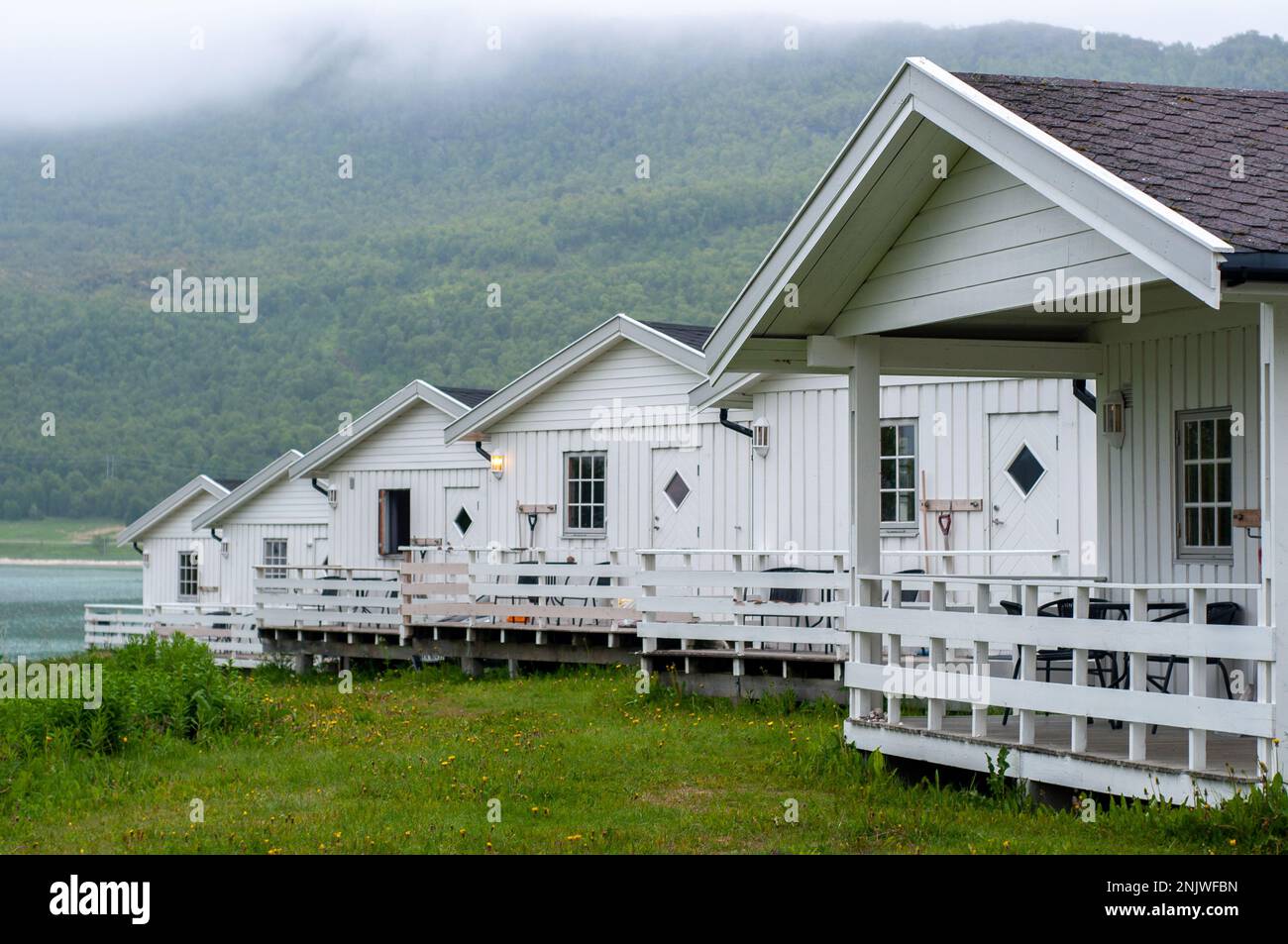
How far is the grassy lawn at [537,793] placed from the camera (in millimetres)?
8734

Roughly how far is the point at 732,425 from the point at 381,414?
891cm

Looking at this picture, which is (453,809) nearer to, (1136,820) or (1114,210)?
(1136,820)

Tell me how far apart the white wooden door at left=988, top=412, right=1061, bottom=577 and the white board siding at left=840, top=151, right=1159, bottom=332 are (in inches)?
246

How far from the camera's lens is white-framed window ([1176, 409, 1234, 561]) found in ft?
33.8

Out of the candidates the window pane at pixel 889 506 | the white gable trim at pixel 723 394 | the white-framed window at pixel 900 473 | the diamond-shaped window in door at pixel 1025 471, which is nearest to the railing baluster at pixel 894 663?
the diamond-shaped window in door at pixel 1025 471

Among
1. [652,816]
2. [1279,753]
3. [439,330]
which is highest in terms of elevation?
[439,330]

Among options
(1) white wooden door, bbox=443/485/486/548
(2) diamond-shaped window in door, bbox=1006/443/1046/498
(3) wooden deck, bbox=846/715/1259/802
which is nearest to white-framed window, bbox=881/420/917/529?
(2) diamond-shaped window in door, bbox=1006/443/1046/498

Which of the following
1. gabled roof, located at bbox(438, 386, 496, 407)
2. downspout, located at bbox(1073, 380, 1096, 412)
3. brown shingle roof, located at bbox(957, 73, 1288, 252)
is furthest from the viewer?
gabled roof, located at bbox(438, 386, 496, 407)

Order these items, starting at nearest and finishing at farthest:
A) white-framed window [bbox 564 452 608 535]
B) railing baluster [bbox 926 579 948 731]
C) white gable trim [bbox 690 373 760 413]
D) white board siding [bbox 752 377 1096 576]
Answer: railing baluster [bbox 926 579 948 731] < white board siding [bbox 752 377 1096 576] < white gable trim [bbox 690 373 760 413] < white-framed window [bbox 564 452 608 535]

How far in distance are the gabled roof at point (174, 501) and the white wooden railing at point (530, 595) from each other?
43.7 ft

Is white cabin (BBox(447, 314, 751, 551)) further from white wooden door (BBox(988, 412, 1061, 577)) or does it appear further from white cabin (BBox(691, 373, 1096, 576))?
white wooden door (BBox(988, 412, 1061, 577))

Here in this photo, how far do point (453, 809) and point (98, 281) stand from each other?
121 m

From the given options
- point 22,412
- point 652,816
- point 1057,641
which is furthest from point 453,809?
point 22,412

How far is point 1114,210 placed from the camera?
26.7 ft
